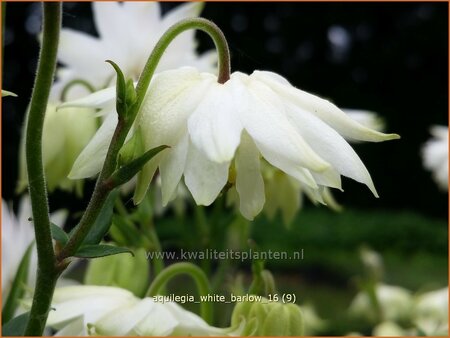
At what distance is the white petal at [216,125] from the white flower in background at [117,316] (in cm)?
17

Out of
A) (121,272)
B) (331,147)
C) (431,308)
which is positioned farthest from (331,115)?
(431,308)

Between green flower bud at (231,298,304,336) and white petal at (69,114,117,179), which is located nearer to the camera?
white petal at (69,114,117,179)

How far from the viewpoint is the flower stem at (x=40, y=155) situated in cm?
39

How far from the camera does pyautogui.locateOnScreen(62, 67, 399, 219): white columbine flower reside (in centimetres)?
40

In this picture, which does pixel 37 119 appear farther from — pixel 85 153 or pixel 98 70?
pixel 98 70

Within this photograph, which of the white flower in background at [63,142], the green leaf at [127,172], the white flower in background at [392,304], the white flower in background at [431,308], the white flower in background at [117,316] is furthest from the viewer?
the white flower in background at [392,304]

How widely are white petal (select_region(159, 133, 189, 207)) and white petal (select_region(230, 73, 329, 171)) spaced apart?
35mm

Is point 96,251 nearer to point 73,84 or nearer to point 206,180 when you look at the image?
point 206,180

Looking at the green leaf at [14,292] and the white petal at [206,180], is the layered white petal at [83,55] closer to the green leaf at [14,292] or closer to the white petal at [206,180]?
the green leaf at [14,292]

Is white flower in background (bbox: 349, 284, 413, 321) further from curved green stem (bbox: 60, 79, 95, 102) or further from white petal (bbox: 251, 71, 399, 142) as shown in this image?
white petal (bbox: 251, 71, 399, 142)

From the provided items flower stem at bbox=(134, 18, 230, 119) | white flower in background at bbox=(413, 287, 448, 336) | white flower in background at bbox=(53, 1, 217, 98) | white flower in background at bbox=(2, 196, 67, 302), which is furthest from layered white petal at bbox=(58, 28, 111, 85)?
white flower in background at bbox=(413, 287, 448, 336)

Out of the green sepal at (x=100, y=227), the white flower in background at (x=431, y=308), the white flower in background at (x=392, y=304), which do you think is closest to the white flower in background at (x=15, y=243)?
the green sepal at (x=100, y=227)

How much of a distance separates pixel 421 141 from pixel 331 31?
147cm

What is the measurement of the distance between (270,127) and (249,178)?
34 mm
